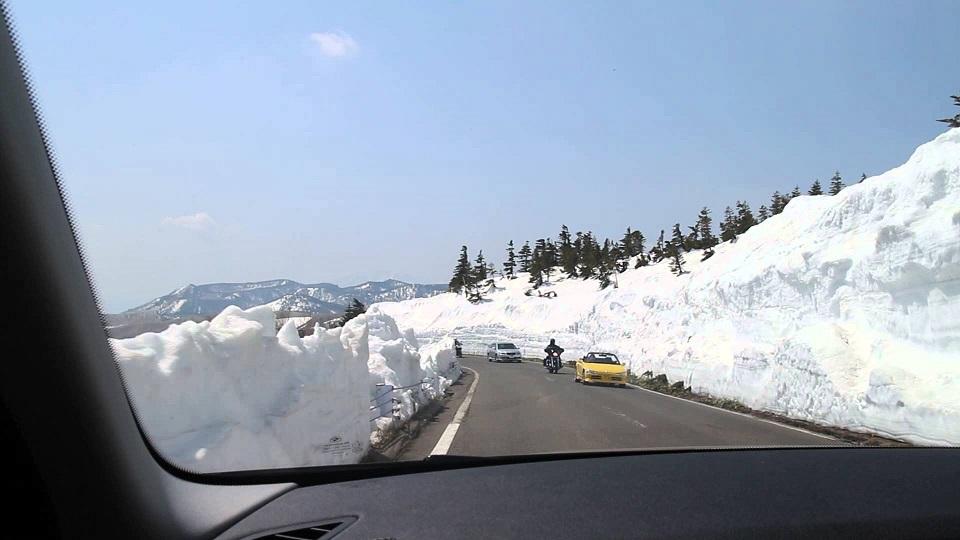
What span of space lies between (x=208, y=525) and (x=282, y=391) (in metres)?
4.70

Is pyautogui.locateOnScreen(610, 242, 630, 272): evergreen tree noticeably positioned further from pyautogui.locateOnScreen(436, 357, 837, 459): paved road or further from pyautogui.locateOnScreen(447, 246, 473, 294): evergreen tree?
pyautogui.locateOnScreen(436, 357, 837, 459): paved road

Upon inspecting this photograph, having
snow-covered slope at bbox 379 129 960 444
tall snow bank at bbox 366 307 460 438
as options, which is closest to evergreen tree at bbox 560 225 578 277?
snow-covered slope at bbox 379 129 960 444

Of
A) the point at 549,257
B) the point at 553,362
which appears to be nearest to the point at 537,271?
the point at 549,257

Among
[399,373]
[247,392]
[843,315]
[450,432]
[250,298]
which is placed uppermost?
[250,298]

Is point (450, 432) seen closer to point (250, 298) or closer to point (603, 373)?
point (250, 298)

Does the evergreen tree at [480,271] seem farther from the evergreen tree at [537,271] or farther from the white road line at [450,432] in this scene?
the white road line at [450,432]

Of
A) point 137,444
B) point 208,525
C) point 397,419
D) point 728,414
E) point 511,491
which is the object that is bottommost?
point 728,414

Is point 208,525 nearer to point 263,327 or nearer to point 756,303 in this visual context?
point 263,327

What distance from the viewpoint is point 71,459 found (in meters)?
2.54

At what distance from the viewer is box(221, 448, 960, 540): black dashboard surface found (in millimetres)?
2922

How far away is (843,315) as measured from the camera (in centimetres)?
2284

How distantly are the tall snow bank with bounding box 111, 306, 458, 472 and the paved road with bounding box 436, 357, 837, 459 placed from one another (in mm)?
1776

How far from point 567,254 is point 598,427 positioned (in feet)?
366

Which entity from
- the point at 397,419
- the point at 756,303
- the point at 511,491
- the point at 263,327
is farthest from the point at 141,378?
the point at 756,303
